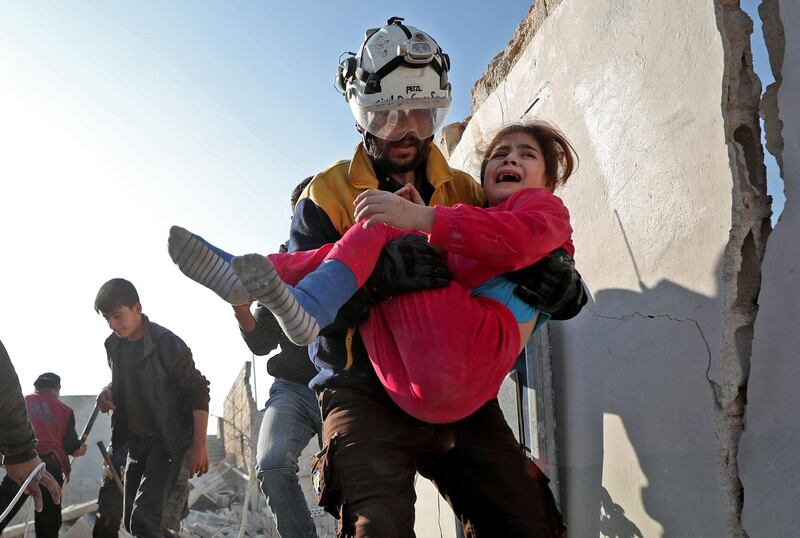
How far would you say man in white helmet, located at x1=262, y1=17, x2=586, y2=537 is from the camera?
6.86 feet

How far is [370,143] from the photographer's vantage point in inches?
108

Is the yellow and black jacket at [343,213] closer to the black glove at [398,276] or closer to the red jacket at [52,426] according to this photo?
the black glove at [398,276]

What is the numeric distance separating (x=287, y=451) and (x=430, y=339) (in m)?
1.63

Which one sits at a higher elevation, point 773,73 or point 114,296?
point 773,73

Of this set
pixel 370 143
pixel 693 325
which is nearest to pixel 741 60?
pixel 693 325

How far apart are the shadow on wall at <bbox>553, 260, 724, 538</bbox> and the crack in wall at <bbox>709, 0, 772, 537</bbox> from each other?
0.14ft

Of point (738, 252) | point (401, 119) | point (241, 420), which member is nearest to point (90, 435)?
point (241, 420)

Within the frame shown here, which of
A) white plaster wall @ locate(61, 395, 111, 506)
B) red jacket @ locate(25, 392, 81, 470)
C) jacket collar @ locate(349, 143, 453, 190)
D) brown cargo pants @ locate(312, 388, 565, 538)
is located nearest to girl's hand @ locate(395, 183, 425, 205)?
jacket collar @ locate(349, 143, 453, 190)

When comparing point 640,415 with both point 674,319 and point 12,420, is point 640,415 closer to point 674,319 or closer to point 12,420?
point 674,319

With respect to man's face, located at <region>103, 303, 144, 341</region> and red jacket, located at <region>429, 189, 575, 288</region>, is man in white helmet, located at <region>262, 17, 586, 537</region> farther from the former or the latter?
man's face, located at <region>103, 303, 144, 341</region>

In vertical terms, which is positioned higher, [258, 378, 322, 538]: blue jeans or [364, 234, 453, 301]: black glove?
[364, 234, 453, 301]: black glove

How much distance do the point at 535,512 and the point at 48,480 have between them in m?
3.26

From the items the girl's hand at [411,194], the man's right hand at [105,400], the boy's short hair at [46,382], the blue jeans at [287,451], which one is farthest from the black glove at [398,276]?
the boy's short hair at [46,382]

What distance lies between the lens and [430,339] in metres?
1.98
